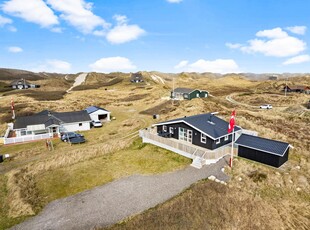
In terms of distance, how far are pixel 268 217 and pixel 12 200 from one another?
77.7 ft

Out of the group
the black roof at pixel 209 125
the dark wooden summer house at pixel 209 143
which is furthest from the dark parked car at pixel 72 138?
the black roof at pixel 209 125


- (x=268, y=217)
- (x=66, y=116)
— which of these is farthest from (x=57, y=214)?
(x=66, y=116)

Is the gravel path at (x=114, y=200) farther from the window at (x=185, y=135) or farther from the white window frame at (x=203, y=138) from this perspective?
the window at (x=185, y=135)

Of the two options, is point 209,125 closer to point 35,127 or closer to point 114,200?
point 114,200

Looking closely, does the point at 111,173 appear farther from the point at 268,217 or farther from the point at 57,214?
the point at 268,217

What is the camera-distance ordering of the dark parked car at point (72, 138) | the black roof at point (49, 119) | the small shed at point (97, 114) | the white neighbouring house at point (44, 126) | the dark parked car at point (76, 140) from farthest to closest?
the small shed at point (97, 114)
the black roof at point (49, 119)
the white neighbouring house at point (44, 126)
the dark parked car at point (72, 138)
the dark parked car at point (76, 140)

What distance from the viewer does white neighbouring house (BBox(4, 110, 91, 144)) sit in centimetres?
4019

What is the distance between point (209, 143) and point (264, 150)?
22.5 feet

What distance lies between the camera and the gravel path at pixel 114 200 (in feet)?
57.0

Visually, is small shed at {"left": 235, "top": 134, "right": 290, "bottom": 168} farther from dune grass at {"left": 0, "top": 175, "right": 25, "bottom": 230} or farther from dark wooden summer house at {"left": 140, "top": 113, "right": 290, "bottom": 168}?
dune grass at {"left": 0, "top": 175, "right": 25, "bottom": 230}

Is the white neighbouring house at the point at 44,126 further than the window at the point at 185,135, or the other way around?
the white neighbouring house at the point at 44,126

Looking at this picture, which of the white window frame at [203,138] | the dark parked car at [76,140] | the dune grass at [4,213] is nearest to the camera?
the dune grass at [4,213]

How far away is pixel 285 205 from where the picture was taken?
19.0m

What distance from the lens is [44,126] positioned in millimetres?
41094
